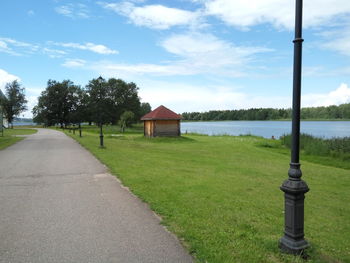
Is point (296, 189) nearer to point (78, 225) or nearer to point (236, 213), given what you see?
point (236, 213)

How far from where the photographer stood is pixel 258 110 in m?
142

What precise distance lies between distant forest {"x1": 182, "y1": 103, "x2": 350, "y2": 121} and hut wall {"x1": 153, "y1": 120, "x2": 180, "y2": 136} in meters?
91.7

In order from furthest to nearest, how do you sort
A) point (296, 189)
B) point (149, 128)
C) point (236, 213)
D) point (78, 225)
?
point (149, 128) < point (236, 213) < point (78, 225) < point (296, 189)

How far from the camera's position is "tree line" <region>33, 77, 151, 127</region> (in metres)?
72.8

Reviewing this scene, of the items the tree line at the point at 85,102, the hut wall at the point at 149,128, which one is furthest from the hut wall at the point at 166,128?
the tree line at the point at 85,102

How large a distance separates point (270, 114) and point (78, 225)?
138 meters

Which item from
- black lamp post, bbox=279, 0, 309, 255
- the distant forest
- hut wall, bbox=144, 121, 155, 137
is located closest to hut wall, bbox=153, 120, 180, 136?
hut wall, bbox=144, 121, 155, 137

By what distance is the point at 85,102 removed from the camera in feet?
257

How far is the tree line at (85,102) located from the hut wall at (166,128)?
38.6 meters

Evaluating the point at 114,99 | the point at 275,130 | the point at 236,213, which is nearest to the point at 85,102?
the point at 114,99

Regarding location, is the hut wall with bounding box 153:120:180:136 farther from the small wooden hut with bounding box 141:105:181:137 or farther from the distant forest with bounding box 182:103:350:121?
the distant forest with bounding box 182:103:350:121

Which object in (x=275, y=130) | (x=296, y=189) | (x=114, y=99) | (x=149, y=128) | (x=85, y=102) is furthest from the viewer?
(x=85, y=102)

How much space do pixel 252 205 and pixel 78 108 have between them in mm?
79736

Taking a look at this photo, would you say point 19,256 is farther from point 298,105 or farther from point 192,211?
point 298,105
